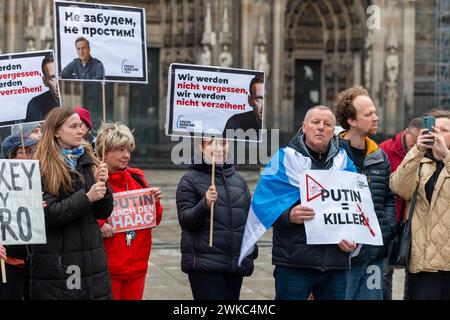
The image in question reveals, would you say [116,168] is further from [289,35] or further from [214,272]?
[289,35]

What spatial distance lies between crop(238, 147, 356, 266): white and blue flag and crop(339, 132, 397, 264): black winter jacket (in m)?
0.21

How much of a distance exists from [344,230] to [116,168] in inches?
71.6

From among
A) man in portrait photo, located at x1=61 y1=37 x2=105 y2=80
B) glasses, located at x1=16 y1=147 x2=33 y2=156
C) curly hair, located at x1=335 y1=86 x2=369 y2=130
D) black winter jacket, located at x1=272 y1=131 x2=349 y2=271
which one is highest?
man in portrait photo, located at x1=61 y1=37 x2=105 y2=80

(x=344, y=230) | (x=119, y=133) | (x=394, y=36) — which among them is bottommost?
(x=344, y=230)

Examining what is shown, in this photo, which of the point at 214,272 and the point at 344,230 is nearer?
the point at 344,230

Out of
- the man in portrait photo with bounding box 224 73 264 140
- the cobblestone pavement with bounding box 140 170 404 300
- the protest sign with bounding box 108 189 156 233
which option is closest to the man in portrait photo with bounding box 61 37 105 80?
the protest sign with bounding box 108 189 156 233

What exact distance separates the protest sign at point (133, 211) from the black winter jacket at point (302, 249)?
3.56 feet

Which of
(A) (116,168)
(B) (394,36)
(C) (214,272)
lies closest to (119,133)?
(A) (116,168)

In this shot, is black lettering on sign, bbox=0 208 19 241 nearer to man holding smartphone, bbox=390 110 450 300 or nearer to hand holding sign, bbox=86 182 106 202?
hand holding sign, bbox=86 182 106 202

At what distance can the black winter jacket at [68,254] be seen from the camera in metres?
5.23

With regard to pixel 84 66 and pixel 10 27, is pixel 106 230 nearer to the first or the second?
pixel 84 66

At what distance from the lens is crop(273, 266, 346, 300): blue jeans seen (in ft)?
18.6
